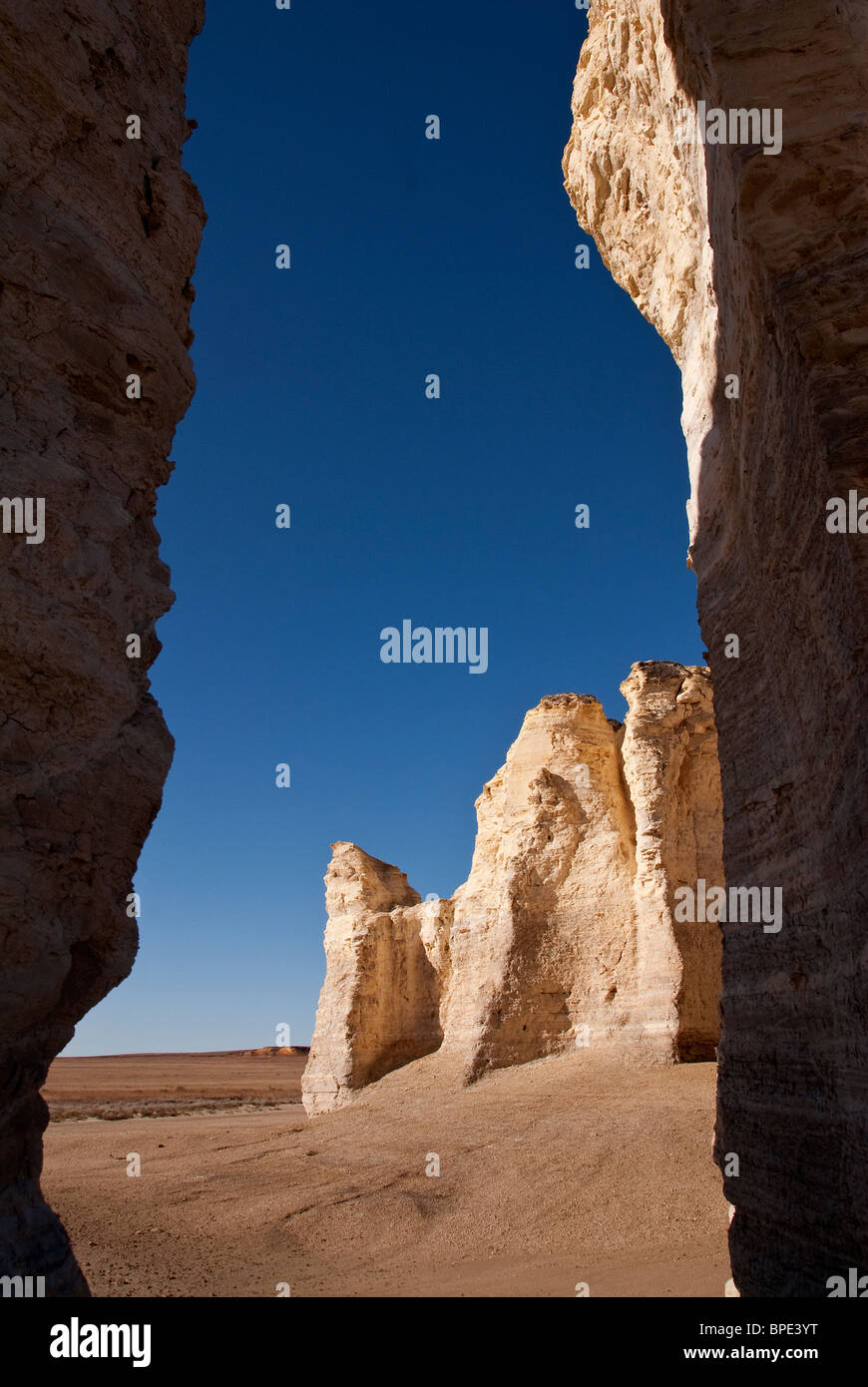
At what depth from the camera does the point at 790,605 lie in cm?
626

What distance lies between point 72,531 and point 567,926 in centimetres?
1559

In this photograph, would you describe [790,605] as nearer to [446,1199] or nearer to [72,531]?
[72,531]

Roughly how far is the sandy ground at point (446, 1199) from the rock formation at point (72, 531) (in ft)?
17.2

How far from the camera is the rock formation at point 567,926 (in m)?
17.4

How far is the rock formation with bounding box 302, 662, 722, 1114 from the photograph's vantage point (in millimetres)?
17375

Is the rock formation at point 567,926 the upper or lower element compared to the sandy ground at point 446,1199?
upper

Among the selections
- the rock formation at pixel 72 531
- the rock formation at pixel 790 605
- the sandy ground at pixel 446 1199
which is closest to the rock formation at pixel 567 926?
the sandy ground at pixel 446 1199

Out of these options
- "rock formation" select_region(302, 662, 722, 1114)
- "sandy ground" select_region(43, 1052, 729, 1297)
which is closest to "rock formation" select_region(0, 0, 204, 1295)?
"sandy ground" select_region(43, 1052, 729, 1297)

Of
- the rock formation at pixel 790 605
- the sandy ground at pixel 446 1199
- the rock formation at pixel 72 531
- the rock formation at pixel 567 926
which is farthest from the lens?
the rock formation at pixel 567 926

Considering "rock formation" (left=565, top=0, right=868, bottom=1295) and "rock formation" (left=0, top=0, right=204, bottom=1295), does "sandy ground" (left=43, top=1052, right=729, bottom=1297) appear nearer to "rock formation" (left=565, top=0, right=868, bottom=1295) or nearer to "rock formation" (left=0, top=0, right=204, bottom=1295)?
"rock formation" (left=565, top=0, right=868, bottom=1295)

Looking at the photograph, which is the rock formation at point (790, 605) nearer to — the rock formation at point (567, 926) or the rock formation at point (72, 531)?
the rock formation at point (72, 531)

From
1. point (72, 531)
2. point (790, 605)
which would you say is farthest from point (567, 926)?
point (72, 531)

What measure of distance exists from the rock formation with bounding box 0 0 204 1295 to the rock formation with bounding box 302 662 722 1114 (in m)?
13.7

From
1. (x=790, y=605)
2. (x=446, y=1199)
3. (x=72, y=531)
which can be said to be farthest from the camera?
(x=446, y=1199)
